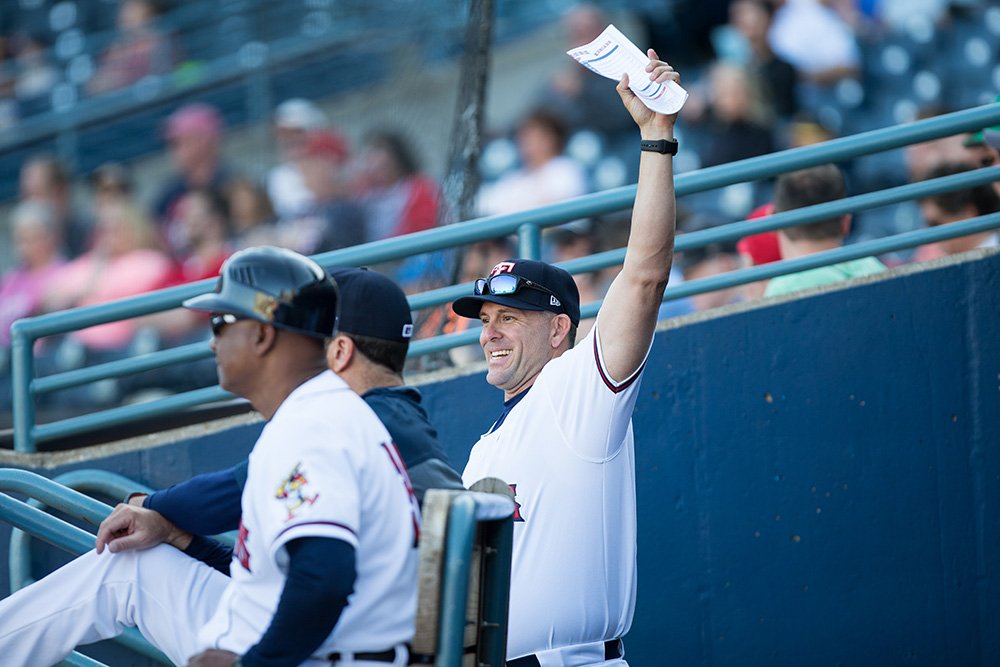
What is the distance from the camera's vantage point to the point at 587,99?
10.3m

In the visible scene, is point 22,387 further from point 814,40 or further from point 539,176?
point 814,40

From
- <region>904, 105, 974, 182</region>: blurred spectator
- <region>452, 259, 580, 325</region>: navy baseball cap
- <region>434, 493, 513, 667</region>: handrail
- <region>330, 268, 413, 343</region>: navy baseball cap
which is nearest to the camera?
<region>434, 493, 513, 667</region>: handrail

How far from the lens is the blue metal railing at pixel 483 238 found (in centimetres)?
520

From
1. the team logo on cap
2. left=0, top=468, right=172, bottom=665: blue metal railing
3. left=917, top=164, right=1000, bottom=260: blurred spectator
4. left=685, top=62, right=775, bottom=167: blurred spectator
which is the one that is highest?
left=685, top=62, right=775, bottom=167: blurred spectator

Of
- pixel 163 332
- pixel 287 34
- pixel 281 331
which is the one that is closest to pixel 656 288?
pixel 281 331

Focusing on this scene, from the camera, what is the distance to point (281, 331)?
3.01 metres

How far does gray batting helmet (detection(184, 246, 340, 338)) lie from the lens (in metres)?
2.96

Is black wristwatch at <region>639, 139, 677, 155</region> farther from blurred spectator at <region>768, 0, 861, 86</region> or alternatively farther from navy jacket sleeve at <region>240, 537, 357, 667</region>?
blurred spectator at <region>768, 0, 861, 86</region>

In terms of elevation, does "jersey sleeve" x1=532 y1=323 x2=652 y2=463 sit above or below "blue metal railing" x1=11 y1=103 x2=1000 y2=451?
below

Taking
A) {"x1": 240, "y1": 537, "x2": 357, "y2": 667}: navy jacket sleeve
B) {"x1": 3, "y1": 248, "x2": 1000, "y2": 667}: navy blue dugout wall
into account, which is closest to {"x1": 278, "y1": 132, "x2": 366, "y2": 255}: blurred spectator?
{"x1": 3, "y1": 248, "x2": 1000, "y2": 667}: navy blue dugout wall

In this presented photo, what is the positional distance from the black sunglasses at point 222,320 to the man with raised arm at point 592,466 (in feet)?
3.43

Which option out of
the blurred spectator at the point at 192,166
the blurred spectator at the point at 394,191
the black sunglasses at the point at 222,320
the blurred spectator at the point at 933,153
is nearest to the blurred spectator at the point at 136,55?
A: the blurred spectator at the point at 192,166

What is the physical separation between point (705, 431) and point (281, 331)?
2691mm

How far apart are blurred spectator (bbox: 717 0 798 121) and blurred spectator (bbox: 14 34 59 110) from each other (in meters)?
6.56
